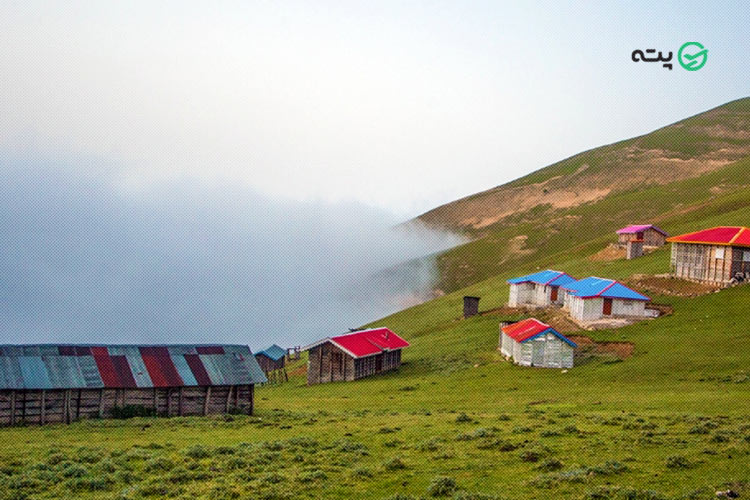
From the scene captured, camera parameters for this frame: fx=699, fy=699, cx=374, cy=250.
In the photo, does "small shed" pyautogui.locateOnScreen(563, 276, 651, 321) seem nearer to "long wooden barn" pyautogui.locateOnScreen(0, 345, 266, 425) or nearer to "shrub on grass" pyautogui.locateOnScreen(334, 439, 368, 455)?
"long wooden barn" pyautogui.locateOnScreen(0, 345, 266, 425)

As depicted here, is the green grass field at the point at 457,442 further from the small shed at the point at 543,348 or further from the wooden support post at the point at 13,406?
the wooden support post at the point at 13,406

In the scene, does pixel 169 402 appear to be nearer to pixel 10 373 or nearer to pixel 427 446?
pixel 10 373

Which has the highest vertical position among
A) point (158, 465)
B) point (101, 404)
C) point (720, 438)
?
point (720, 438)

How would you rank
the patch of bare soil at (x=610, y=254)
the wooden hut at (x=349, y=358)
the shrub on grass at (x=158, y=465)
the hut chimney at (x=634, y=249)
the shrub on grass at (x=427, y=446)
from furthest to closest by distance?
the patch of bare soil at (x=610, y=254), the hut chimney at (x=634, y=249), the wooden hut at (x=349, y=358), the shrub on grass at (x=427, y=446), the shrub on grass at (x=158, y=465)

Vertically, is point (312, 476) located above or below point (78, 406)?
above

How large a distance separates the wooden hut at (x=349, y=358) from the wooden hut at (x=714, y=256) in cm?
3522

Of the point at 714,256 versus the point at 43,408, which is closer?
the point at 43,408

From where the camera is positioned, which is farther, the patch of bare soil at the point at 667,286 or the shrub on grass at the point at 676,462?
the patch of bare soil at the point at 667,286

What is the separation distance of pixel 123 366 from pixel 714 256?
Answer: 61.2m

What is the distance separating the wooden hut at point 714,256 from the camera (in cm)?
7231

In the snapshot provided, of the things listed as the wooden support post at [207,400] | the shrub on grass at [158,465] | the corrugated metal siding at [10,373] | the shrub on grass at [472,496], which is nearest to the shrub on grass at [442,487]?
the shrub on grass at [472,496]

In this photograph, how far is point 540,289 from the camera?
279ft

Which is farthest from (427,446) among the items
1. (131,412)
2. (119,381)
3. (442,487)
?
(119,381)

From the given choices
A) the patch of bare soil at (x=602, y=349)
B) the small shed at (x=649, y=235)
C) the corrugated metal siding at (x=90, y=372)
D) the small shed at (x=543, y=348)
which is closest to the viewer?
the corrugated metal siding at (x=90, y=372)
